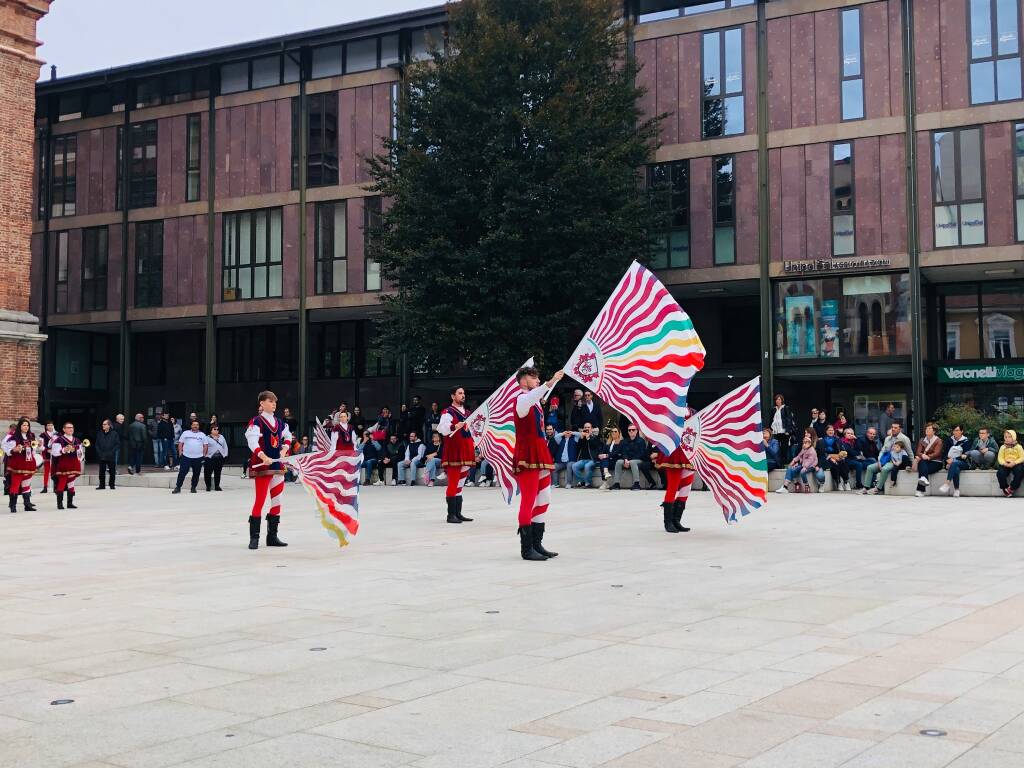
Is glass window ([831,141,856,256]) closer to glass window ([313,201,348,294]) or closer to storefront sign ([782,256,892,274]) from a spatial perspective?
storefront sign ([782,256,892,274])

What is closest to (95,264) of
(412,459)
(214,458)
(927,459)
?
(214,458)

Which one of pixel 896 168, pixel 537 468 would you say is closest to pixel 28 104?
pixel 896 168

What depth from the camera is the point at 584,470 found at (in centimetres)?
2672

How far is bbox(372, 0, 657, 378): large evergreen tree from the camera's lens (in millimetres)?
29500

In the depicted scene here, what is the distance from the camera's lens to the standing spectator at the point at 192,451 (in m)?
27.3

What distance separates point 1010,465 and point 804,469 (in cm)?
420

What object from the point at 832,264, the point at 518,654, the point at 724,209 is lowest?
the point at 518,654

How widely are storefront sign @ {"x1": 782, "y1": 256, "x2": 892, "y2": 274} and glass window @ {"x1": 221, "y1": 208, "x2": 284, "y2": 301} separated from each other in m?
18.6

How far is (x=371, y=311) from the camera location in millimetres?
41031

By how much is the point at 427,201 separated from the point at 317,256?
12.2m

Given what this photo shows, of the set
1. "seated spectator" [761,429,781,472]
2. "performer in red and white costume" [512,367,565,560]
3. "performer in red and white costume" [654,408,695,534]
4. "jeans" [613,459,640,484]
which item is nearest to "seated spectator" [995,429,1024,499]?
"seated spectator" [761,429,781,472]

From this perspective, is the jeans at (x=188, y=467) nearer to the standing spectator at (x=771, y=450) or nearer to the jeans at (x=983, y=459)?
the standing spectator at (x=771, y=450)

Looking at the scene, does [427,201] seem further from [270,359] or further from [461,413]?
[270,359]

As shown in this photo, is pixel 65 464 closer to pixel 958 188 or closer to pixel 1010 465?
pixel 1010 465
